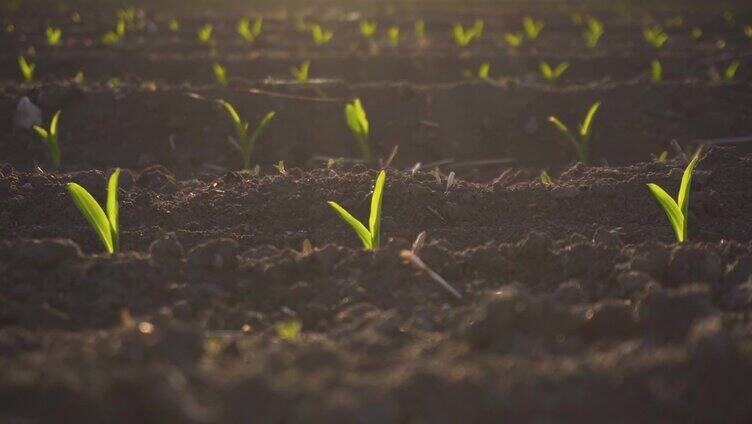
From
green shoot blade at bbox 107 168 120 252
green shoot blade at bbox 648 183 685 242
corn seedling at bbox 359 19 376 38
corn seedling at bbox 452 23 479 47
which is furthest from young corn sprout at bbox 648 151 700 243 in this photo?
corn seedling at bbox 359 19 376 38

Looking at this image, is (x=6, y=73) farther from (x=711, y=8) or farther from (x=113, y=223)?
(x=711, y=8)

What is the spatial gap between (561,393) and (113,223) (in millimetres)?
1897

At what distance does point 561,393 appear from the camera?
5.65ft

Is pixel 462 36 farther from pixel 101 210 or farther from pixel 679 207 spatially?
pixel 101 210

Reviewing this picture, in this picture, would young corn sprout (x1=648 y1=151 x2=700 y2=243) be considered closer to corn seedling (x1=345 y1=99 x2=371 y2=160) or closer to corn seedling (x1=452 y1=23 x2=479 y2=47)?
corn seedling (x1=345 y1=99 x2=371 y2=160)

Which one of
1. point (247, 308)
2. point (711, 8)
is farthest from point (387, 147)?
point (711, 8)

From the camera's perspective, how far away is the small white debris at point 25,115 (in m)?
6.09

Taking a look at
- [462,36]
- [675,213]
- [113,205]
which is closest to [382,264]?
[113,205]

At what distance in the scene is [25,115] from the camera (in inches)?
241

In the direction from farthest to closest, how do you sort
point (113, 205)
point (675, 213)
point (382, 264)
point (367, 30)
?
1. point (367, 30)
2. point (675, 213)
3. point (113, 205)
4. point (382, 264)

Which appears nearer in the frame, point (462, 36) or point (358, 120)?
point (358, 120)

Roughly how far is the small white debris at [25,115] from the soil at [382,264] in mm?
92

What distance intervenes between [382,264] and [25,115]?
414cm

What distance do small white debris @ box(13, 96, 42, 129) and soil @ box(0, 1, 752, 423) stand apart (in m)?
0.09
